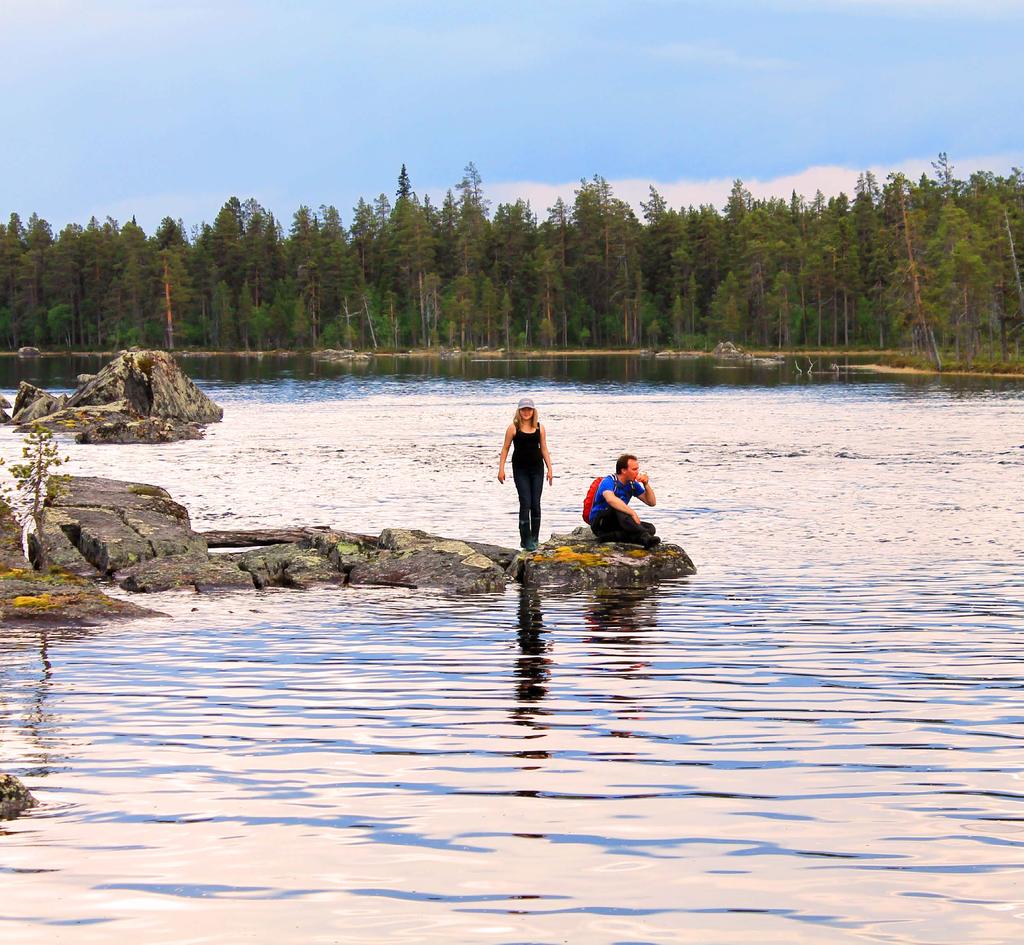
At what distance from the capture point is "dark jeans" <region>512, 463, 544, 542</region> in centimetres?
2048

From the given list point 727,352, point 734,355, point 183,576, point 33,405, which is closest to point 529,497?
point 183,576

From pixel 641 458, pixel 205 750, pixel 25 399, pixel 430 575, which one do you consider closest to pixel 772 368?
pixel 25 399

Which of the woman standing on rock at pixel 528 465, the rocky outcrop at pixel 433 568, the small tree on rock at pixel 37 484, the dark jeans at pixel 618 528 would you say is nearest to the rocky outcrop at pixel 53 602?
the small tree on rock at pixel 37 484

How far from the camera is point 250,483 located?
3453 centimetres

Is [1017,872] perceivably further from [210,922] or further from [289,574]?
[289,574]

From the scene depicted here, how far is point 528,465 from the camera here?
67.2ft

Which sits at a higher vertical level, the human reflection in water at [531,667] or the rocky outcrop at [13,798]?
the rocky outcrop at [13,798]

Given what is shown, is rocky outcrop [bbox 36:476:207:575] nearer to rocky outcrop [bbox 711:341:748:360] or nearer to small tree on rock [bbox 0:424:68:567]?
small tree on rock [bbox 0:424:68:567]

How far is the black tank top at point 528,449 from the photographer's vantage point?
66.8ft

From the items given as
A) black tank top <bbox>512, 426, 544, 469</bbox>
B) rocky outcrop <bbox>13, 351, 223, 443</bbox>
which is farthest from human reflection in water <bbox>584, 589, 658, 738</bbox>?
rocky outcrop <bbox>13, 351, 223, 443</bbox>

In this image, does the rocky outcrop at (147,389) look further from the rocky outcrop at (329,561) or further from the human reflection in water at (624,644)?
the human reflection in water at (624,644)

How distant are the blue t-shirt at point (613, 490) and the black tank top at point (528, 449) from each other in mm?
1118

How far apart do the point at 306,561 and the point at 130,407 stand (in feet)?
128

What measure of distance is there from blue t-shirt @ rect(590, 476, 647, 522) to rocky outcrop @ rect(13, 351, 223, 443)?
33.6m
